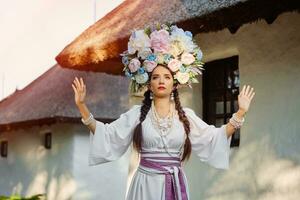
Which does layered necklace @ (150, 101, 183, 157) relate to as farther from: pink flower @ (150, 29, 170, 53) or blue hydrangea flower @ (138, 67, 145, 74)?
pink flower @ (150, 29, 170, 53)

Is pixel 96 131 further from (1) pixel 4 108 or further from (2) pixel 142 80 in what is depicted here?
(1) pixel 4 108

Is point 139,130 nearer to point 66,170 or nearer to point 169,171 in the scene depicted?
point 169,171

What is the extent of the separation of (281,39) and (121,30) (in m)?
2.09

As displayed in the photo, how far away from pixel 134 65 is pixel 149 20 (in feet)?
9.98

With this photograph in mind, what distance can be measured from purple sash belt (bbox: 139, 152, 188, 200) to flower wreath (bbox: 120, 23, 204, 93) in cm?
47

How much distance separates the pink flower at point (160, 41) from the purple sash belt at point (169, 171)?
2.10ft

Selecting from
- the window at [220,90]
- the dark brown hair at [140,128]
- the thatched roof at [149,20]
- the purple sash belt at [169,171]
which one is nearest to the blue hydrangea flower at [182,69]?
the dark brown hair at [140,128]

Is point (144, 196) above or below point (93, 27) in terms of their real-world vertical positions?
below

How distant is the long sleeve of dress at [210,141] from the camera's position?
4.05 metres

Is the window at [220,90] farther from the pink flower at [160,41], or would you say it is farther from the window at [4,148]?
the window at [4,148]

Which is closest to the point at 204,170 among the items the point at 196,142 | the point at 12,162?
the point at 196,142

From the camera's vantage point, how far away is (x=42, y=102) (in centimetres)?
1199

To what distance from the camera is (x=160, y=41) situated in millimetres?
4043

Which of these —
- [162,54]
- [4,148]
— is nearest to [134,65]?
[162,54]
